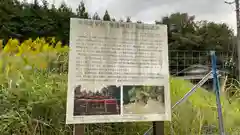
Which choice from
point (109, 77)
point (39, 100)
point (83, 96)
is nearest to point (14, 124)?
point (39, 100)

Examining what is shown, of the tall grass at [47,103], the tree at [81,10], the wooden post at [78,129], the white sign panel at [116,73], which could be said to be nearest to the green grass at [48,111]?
the tall grass at [47,103]

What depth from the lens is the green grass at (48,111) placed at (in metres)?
2.78

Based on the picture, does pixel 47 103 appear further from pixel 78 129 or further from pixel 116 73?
pixel 116 73

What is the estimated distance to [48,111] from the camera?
2912 mm

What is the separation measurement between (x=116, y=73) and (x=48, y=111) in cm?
79

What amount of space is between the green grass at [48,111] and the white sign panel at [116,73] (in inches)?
17.7

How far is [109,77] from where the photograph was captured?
2703 mm

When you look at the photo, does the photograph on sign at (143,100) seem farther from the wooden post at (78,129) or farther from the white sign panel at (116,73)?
the wooden post at (78,129)

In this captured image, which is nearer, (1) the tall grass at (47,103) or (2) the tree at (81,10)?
(1) the tall grass at (47,103)

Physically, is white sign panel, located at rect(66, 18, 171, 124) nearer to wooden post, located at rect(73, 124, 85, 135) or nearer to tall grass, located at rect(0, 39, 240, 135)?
wooden post, located at rect(73, 124, 85, 135)

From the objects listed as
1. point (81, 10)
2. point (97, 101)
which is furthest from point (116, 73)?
point (81, 10)

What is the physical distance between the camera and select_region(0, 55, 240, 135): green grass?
2.78m

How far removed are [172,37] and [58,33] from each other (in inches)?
256

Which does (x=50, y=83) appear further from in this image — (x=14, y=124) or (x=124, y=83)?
(x=124, y=83)
